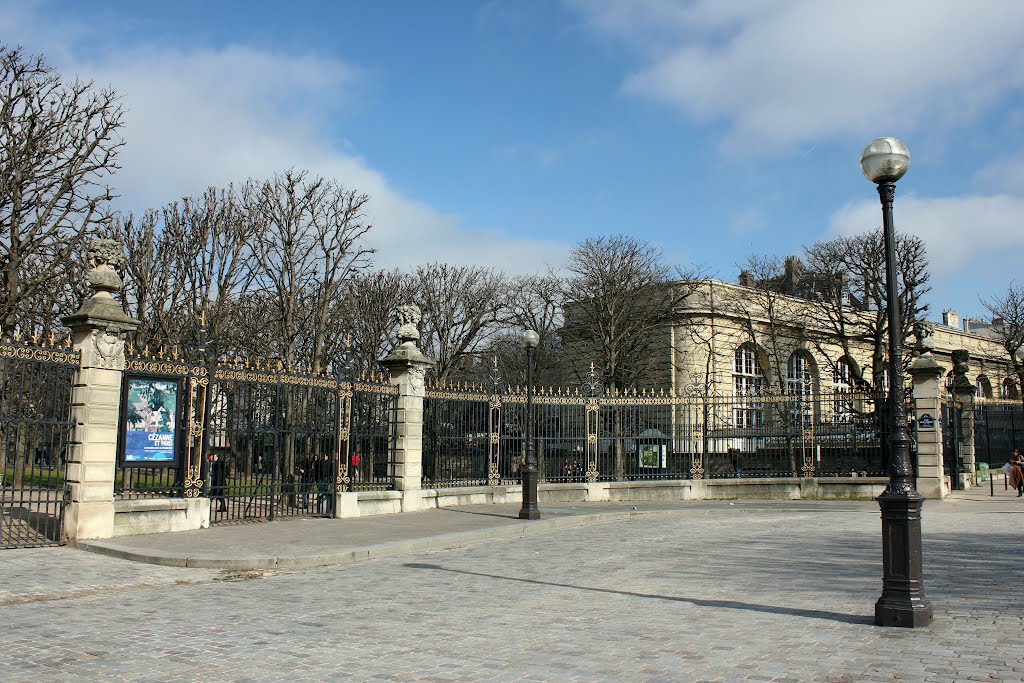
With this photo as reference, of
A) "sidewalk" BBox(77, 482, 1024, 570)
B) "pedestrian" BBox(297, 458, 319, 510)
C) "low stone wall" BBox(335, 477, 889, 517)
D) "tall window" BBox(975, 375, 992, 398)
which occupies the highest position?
"tall window" BBox(975, 375, 992, 398)

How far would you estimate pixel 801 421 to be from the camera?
23.2 metres

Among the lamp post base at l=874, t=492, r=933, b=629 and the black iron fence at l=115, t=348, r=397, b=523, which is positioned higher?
the black iron fence at l=115, t=348, r=397, b=523

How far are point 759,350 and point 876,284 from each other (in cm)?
810

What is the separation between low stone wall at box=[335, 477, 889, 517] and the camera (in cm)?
2138

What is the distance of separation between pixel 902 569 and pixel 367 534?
9239 mm

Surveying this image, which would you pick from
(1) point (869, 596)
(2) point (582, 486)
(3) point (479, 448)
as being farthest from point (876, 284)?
(1) point (869, 596)

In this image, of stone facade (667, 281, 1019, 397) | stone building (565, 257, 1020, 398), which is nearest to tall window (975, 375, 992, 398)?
stone building (565, 257, 1020, 398)

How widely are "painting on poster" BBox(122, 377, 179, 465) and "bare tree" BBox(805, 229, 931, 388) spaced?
29138 mm

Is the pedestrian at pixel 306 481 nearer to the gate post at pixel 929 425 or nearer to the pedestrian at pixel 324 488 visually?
the pedestrian at pixel 324 488

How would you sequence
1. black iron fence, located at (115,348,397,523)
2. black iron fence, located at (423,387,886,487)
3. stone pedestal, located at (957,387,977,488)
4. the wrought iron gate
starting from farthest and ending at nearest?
stone pedestal, located at (957,387,977,488), the wrought iron gate, black iron fence, located at (423,387,886,487), black iron fence, located at (115,348,397,523)

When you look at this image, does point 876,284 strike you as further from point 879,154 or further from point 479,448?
point 879,154

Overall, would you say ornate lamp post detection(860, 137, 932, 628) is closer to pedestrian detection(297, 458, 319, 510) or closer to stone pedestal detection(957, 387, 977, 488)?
pedestrian detection(297, 458, 319, 510)

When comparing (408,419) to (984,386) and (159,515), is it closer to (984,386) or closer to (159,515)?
(159,515)

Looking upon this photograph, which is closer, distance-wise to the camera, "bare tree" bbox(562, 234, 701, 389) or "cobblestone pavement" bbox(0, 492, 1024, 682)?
"cobblestone pavement" bbox(0, 492, 1024, 682)
